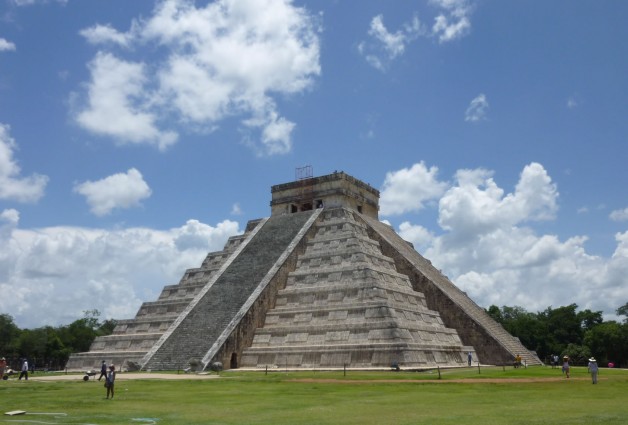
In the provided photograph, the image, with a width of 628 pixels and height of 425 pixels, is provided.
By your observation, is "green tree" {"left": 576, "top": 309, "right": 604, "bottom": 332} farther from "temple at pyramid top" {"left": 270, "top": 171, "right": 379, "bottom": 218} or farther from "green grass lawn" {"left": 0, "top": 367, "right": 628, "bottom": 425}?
"green grass lawn" {"left": 0, "top": 367, "right": 628, "bottom": 425}

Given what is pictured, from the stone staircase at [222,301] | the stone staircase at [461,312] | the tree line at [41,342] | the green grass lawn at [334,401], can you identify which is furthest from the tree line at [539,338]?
the green grass lawn at [334,401]

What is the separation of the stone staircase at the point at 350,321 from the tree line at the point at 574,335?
22380 millimetres

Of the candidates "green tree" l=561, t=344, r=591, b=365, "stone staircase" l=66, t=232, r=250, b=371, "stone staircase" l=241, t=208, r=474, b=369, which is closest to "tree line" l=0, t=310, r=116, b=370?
"stone staircase" l=66, t=232, r=250, b=371

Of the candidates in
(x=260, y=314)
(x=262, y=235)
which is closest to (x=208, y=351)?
Result: (x=260, y=314)

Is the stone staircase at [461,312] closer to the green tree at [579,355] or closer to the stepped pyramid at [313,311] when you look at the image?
the stepped pyramid at [313,311]

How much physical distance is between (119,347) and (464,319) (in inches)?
704

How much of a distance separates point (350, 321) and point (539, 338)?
1327 inches

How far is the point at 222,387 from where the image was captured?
1814cm

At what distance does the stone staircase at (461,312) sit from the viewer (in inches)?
1149

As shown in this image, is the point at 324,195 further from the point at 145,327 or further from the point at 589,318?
the point at 589,318

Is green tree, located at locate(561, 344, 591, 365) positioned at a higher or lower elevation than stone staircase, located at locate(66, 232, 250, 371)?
lower

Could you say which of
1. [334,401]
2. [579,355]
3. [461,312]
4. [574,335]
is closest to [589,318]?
[574,335]

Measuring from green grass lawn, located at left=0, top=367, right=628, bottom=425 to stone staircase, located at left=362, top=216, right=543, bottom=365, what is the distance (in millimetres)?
7896

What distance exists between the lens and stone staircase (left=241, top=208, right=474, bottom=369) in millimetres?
24922
